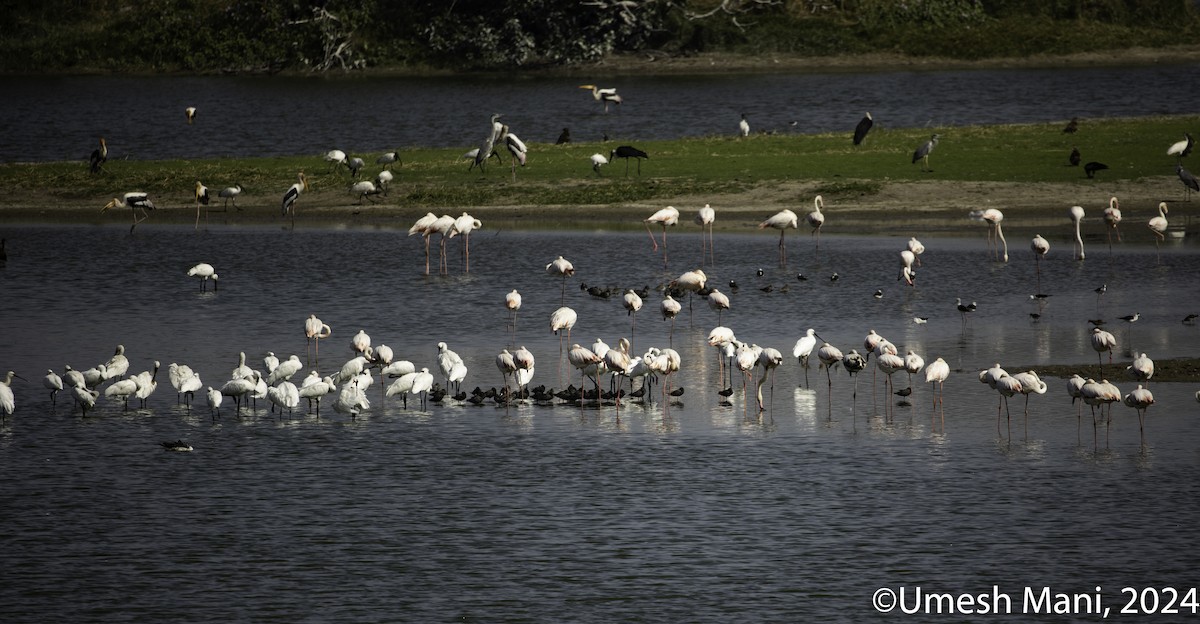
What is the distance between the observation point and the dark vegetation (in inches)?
3388

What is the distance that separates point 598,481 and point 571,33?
7437cm

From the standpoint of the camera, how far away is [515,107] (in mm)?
63125

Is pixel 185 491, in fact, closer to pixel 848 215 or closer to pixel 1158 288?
pixel 1158 288

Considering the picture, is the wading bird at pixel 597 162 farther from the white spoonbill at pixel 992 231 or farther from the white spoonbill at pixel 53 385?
the white spoonbill at pixel 53 385

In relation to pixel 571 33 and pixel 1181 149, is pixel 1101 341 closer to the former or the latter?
pixel 1181 149

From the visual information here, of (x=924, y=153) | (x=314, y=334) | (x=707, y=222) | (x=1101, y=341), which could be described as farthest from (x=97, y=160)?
(x=1101, y=341)

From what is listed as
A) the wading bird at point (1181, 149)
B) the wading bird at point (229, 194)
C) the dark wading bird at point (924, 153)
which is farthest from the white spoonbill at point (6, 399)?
the wading bird at point (1181, 149)

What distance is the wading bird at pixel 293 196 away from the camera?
3300cm

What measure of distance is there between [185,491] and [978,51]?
76.8 meters

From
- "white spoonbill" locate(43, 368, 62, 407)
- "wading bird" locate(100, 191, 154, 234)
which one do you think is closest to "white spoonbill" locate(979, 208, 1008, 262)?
"white spoonbill" locate(43, 368, 62, 407)

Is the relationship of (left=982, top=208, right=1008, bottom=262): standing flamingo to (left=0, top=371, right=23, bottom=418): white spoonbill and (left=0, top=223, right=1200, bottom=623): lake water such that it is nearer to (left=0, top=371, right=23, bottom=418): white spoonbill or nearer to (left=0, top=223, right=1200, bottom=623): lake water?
(left=0, top=223, right=1200, bottom=623): lake water

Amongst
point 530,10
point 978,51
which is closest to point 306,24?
point 530,10

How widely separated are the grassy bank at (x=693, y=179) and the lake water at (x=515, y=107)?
5.27 metres

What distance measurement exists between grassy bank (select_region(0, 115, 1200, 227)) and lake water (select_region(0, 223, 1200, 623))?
9.24 metres
